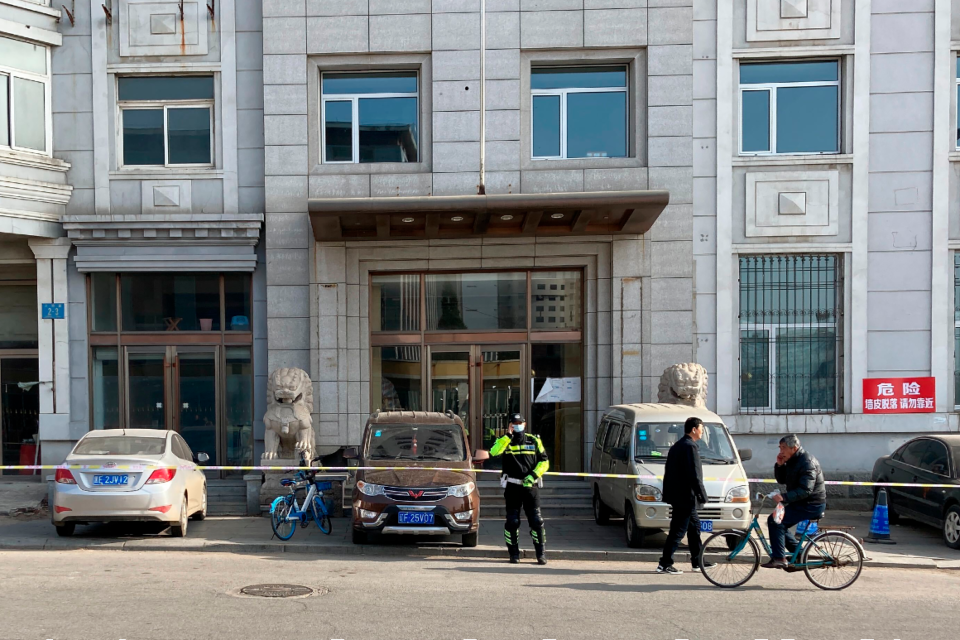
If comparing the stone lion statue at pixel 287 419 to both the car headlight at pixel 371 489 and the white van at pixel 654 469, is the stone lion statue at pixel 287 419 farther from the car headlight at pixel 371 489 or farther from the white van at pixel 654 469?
the white van at pixel 654 469

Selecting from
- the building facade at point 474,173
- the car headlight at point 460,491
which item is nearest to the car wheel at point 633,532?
the car headlight at point 460,491

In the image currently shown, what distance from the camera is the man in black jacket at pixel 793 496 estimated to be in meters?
9.09

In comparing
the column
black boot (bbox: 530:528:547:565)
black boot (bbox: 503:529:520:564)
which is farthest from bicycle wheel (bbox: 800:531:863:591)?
the column

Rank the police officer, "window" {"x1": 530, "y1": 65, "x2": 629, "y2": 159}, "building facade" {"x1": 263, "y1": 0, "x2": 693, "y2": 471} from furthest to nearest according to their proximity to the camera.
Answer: "window" {"x1": 530, "y1": 65, "x2": 629, "y2": 159} < "building facade" {"x1": 263, "y1": 0, "x2": 693, "y2": 471} < the police officer

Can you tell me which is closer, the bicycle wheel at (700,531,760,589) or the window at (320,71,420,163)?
the bicycle wheel at (700,531,760,589)

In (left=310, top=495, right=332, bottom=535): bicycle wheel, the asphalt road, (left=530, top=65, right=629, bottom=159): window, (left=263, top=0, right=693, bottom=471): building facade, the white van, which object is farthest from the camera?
(left=530, top=65, right=629, bottom=159): window

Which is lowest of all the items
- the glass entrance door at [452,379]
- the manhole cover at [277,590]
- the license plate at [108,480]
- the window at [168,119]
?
the manhole cover at [277,590]

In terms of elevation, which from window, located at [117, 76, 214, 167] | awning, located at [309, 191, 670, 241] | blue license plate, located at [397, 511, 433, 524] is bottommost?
blue license plate, located at [397, 511, 433, 524]

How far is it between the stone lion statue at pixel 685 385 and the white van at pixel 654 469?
161 centimetres

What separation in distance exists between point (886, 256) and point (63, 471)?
13595mm

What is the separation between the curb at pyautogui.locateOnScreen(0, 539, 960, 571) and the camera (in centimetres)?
1105

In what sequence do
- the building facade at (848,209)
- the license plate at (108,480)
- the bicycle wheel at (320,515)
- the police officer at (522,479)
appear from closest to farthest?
the police officer at (522,479)
the license plate at (108,480)
the bicycle wheel at (320,515)
the building facade at (848,209)

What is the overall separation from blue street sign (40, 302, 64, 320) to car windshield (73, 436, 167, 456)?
4.46 m

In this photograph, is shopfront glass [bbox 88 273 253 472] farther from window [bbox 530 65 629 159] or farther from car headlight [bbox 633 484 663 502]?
car headlight [bbox 633 484 663 502]
